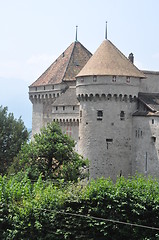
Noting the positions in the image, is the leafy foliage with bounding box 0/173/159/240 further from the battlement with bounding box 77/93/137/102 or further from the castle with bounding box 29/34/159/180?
the battlement with bounding box 77/93/137/102

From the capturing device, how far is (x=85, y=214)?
36.5 meters

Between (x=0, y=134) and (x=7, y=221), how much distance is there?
30.1 m

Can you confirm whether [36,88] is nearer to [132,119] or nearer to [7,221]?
[132,119]

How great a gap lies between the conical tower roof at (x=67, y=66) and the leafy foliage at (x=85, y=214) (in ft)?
99.4

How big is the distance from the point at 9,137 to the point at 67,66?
431 inches

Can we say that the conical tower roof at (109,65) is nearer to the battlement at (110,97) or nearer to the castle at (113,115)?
the castle at (113,115)

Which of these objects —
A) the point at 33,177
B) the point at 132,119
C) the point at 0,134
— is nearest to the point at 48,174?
the point at 33,177

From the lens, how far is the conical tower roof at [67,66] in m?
67.2

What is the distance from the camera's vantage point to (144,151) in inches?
2148

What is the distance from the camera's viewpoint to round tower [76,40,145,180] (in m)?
56.2

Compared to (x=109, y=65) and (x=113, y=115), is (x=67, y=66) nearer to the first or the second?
(x=109, y=65)

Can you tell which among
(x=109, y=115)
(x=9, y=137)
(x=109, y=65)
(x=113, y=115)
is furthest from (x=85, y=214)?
(x=9, y=137)

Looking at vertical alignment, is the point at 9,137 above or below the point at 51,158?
above

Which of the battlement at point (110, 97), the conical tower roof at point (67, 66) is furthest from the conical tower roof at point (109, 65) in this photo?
the conical tower roof at point (67, 66)
